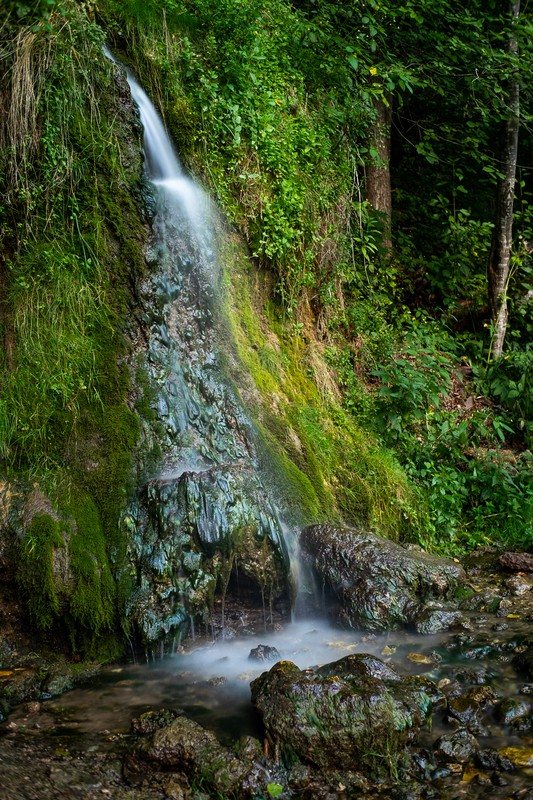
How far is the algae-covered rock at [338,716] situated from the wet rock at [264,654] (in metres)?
0.67

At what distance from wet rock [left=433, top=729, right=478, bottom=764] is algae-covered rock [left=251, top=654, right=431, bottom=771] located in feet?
0.46

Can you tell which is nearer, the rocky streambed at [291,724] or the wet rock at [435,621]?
the rocky streambed at [291,724]

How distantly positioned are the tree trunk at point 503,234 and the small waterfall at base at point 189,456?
4.27 m

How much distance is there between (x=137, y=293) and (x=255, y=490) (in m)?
1.88

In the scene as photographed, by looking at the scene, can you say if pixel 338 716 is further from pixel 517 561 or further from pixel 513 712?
pixel 517 561

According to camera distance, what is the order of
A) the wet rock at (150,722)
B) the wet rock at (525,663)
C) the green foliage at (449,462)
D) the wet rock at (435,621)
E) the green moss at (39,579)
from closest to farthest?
the wet rock at (150,722) → the wet rock at (525,663) → the green moss at (39,579) → the wet rock at (435,621) → the green foliage at (449,462)

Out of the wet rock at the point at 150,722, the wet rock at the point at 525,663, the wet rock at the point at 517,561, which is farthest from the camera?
the wet rock at the point at 517,561

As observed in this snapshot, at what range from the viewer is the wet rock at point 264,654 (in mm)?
4398

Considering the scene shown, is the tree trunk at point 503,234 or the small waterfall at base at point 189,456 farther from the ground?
the tree trunk at point 503,234

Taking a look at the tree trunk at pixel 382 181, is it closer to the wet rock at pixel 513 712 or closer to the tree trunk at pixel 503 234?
the tree trunk at pixel 503 234

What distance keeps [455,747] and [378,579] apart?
5.91 feet

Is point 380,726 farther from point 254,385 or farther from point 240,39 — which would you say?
point 240,39

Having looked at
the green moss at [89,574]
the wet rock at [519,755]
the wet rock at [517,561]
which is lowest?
the wet rock at [519,755]

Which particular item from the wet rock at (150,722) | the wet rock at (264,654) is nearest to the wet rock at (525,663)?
the wet rock at (264,654)
